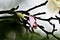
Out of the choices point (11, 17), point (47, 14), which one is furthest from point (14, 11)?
point (47, 14)

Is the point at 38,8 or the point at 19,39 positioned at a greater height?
the point at 38,8

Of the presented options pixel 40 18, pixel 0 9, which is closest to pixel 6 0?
pixel 0 9

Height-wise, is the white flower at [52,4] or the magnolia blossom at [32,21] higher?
the white flower at [52,4]

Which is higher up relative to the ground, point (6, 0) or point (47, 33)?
point (6, 0)

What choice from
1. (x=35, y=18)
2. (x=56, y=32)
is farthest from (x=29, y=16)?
(x=56, y=32)

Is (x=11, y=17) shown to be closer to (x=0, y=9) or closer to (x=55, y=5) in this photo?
(x=0, y=9)

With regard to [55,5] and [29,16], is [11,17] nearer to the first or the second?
[29,16]

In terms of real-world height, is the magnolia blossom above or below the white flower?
below
